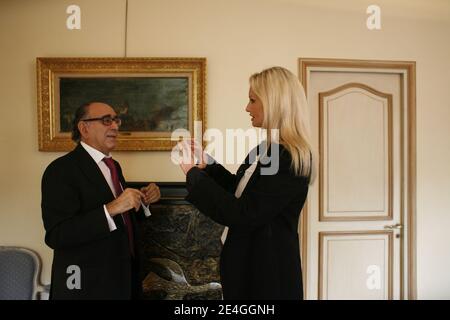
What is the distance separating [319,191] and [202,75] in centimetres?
115

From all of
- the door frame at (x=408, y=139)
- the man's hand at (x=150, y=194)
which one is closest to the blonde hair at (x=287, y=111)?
the man's hand at (x=150, y=194)

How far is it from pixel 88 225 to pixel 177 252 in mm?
902

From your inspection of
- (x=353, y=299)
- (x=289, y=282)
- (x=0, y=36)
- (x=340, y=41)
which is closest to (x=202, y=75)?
(x=340, y=41)

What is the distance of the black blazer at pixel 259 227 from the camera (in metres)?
1.25

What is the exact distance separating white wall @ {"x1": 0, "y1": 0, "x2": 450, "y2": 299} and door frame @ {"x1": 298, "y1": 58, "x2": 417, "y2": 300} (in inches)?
2.2

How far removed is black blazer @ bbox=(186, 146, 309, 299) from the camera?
1245 millimetres

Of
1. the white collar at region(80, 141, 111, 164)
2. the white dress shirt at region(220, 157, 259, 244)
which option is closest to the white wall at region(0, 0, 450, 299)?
the white collar at region(80, 141, 111, 164)

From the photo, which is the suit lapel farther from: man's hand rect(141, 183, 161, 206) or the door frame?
the door frame

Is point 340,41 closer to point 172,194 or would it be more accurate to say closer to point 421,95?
point 421,95

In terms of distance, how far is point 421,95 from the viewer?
8.65 feet

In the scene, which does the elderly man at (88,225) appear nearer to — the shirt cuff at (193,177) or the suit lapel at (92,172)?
the suit lapel at (92,172)

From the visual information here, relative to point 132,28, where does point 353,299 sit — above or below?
below

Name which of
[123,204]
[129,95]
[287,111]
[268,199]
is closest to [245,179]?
[268,199]
